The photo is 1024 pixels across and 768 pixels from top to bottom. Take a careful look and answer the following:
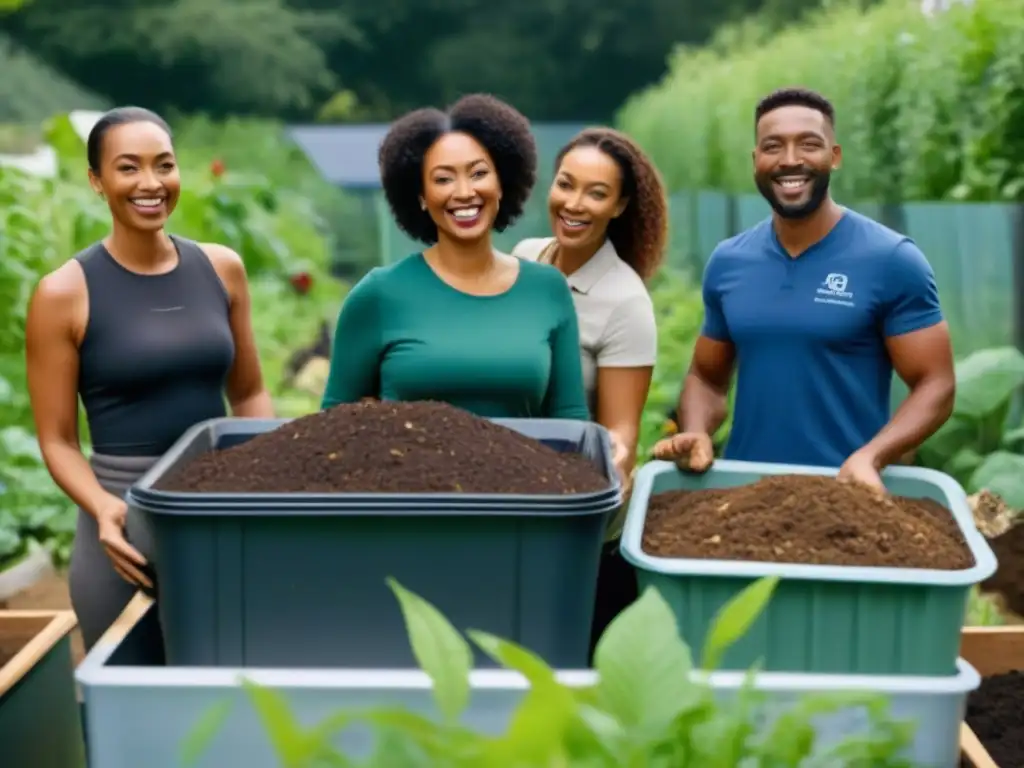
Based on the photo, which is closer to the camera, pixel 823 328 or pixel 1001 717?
pixel 823 328

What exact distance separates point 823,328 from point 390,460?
0.92m

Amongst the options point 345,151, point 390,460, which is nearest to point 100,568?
point 390,460

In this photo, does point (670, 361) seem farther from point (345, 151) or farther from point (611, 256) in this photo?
point (345, 151)

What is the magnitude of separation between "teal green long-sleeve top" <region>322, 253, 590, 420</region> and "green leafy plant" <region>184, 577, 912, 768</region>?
2.67 feet

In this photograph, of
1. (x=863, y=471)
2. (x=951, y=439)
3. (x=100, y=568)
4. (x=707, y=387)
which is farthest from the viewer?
(x=951, y=439)

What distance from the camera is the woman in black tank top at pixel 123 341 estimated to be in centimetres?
203

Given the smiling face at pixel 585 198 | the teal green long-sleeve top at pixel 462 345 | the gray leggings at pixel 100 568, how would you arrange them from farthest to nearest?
1. the smiling face at pixel 585 198
2. the gray leggings at pixel 100 568
3. the teal green long-sleeve top at pixel 462 345

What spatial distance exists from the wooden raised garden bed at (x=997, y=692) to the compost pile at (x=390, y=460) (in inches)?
38.8

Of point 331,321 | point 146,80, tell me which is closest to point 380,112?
point 146,80

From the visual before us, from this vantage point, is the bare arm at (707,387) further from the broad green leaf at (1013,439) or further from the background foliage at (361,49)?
the background foliage at (361,49)

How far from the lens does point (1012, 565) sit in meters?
4.34

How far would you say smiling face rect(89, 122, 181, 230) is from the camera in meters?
2.04

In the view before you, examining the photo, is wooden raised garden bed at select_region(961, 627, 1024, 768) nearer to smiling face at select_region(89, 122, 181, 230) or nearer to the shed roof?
smiling face at select_region(89, 122, 181, 230)

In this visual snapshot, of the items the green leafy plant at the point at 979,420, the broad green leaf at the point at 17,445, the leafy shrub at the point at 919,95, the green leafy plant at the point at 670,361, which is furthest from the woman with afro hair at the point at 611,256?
the leafy shrub at the point at 919,95
